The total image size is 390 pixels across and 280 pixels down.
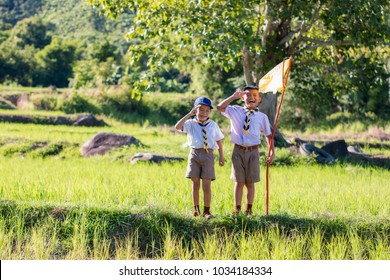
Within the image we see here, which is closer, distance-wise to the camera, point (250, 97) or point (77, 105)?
point (250, 97)

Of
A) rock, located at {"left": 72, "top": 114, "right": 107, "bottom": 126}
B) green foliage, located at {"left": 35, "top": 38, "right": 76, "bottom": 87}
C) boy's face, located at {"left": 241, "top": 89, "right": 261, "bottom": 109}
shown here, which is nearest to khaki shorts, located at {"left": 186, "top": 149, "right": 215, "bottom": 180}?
boy's face, located at {"left": 241, "top": 89, "right": 261, "bottom": 109}

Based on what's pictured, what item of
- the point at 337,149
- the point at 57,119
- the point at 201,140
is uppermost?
the point at 201,140

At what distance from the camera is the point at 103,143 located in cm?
1472

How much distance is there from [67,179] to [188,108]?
77.7 feet

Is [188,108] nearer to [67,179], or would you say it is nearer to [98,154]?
→ [98,154]

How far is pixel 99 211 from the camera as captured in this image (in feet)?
23.1

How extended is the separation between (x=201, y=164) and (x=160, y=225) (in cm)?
76

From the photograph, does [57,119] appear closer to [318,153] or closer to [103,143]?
[103,143]

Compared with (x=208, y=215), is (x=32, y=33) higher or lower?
higher

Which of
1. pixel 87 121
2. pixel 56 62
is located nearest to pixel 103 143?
pixel 87 121

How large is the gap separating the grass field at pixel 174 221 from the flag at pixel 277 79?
1.35 meters

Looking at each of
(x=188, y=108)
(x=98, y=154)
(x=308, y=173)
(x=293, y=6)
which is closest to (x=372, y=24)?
(x=293, y=6)

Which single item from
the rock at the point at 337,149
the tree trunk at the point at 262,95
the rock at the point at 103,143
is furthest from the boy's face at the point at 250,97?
the rock at the point at 337,149

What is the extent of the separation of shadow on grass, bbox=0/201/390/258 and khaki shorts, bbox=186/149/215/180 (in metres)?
0.46
